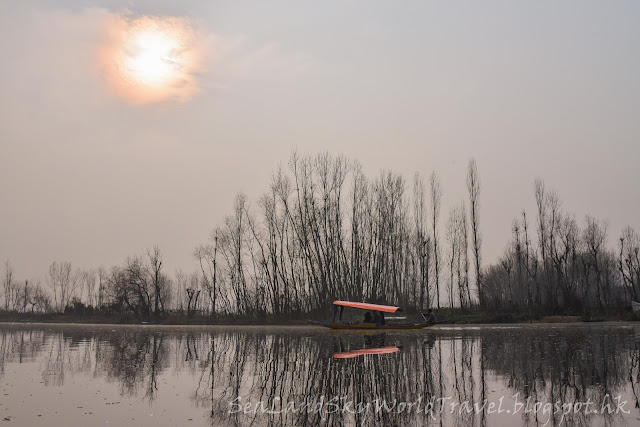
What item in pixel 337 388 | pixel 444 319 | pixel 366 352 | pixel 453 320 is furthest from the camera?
pixel 444 319

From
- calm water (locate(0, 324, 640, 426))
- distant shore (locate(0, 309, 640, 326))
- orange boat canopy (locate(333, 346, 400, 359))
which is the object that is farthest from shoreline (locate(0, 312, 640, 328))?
calm water (locate(0, 324, 640, 426))

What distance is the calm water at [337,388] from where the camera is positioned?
31.9ft

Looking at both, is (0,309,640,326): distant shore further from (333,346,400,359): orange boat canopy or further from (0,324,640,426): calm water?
(0,324,640,426): calm water

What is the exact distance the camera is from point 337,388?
1236 cm

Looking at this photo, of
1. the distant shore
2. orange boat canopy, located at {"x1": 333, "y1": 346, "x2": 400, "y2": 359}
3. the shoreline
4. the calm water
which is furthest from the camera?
the distant shore

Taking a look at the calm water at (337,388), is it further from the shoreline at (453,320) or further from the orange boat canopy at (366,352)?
the shoreline at (453,320)

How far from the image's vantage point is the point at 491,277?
113 metres

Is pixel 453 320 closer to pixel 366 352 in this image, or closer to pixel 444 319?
pixel 444 319

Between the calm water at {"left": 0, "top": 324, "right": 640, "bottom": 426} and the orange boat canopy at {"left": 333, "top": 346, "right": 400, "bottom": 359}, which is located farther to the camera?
the orange boat canopy at {"left": 333, "top": 346, "right": 400, "bottom": 359}

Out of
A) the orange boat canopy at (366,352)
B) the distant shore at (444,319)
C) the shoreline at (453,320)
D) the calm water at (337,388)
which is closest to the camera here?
the calm water at (337,388)

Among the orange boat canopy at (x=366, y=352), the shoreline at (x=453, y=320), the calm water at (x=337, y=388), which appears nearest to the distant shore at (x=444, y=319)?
the shoreline at (x=453, y=320)

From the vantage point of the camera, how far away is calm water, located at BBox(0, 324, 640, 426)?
9.73 metres

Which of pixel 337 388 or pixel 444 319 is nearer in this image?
pixel 337 388

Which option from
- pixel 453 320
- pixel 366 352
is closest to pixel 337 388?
pixel 366 352
